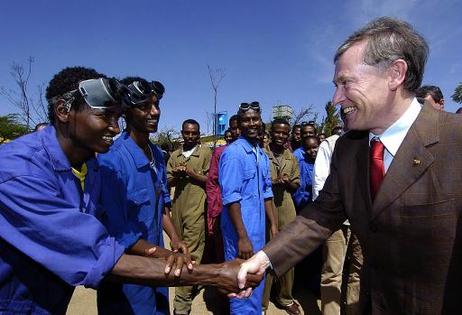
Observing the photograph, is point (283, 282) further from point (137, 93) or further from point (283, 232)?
point (137, 93)

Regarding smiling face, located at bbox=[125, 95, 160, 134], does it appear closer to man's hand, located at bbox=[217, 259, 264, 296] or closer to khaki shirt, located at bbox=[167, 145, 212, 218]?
man's hand, located at bbox=[217, 259, 264, 296]

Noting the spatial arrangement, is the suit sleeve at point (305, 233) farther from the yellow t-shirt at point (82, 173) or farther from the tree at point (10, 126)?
the tree at point (10, 126)

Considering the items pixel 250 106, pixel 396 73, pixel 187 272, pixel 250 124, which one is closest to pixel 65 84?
pixel 187 272

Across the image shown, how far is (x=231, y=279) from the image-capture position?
243cm

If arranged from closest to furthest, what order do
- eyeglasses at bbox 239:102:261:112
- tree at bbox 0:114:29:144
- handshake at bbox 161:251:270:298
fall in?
handshake at bbox 161:251:270:298 < eyeglasses at bbox 239:102:261:112 < tree at bbox 0:114:29:144

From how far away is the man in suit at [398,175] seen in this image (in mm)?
1673

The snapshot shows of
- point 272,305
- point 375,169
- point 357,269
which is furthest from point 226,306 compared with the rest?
point 375,169

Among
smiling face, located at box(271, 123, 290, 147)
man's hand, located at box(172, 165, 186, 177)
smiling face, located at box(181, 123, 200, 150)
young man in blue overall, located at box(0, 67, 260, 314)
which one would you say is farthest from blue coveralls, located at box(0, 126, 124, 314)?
smiling face, located at box(181, 123, 200, 150)

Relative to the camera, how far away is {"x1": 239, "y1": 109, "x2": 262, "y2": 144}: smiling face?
4.23m

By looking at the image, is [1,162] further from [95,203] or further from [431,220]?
[431,220]

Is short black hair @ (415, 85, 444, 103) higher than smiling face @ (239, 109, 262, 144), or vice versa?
short black hair @ (415, 85, 444, 103)

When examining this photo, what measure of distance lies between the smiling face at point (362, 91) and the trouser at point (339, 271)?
239 cm

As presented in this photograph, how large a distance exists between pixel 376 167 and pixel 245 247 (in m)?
2.01

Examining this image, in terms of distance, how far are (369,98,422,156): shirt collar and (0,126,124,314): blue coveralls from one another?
1.46m
